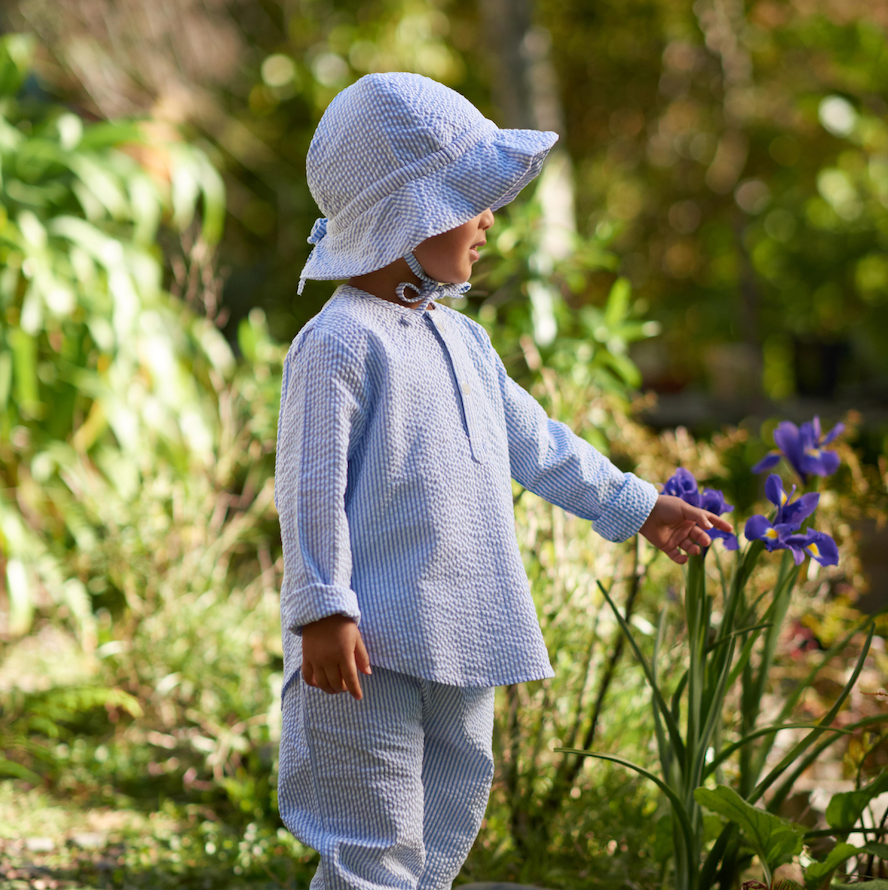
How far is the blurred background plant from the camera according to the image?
205cm

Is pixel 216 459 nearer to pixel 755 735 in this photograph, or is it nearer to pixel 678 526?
pixel 678 526

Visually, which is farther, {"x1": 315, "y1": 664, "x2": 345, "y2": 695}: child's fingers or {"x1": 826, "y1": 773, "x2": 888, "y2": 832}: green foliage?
{"x1": 826, "y1": 773, "x2": 888, "y2": 832}: green foliage

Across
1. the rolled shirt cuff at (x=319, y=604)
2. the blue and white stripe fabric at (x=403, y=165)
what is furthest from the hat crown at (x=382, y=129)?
the rolled shirt cuff at (x=319, y=604)

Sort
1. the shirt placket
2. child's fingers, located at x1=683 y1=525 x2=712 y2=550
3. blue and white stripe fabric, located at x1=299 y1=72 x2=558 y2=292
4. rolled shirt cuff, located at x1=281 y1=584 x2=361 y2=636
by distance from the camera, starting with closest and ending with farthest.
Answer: rolled shirt cuff, located at x1=281 y1=584 x2=361 y2=636 < blue and white stripe fabric, located at x1=299 y1=72 x2=558 y2=292 < the shirt placket < child's fingers, located at x1=683 y1=525 x2=712 y2=550

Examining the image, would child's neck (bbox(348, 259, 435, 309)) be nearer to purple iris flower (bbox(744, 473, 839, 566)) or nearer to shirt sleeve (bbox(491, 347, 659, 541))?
shirt sleeve (bbox(491, 347, 659, 541))

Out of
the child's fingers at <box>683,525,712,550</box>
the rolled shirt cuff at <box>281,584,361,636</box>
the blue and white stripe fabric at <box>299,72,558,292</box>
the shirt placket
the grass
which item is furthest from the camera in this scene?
the grass

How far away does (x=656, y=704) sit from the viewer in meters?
1.64

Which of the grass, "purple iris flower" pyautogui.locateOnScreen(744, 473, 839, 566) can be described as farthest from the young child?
the grass

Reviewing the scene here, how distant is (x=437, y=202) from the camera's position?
4.12ft

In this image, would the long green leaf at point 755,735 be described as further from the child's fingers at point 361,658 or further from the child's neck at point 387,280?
the child's neck at point 387,280

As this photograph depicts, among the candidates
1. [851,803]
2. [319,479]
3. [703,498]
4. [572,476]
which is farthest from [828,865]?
[319,479]

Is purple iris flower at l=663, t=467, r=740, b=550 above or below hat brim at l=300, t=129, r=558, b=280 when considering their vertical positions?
below

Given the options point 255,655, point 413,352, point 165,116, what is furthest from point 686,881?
point 165,116

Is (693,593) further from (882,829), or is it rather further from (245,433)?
(245,433)
